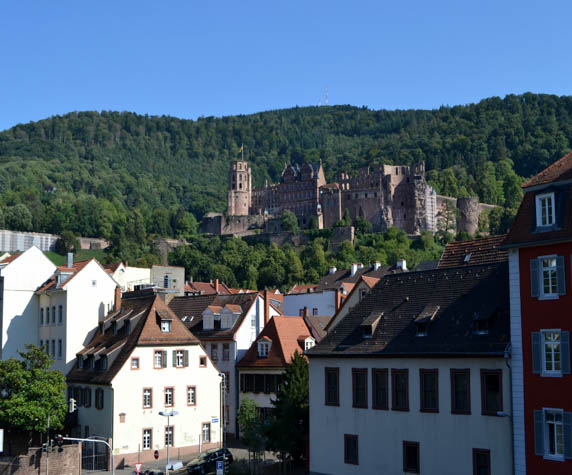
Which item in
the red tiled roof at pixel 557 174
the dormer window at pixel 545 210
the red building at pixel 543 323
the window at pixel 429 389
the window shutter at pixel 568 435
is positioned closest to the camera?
the window shutter at pixel 568 435

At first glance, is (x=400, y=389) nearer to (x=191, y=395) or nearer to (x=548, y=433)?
(x=548, y=433)

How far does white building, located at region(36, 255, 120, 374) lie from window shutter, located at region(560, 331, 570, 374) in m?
36.7

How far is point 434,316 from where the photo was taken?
3844 cm

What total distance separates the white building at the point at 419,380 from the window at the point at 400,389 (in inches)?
1.8

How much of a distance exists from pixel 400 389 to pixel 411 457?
3013 mm

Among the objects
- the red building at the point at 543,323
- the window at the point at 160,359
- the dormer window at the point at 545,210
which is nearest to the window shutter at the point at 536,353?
the red building at the point at 543,323

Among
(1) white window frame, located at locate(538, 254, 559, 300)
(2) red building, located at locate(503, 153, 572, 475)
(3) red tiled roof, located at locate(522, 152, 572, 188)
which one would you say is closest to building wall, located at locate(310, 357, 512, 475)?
(2) red building, located at locate(503, 153, 572, 475)

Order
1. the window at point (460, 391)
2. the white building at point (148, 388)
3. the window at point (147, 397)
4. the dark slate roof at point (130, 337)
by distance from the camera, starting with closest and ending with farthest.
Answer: the window at point (460, 391)
the white building at point (148, 388)
the window at point (147, 397)
the dark slate roof at point (130, 337)

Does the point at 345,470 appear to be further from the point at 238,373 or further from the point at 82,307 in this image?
the point at 82,307

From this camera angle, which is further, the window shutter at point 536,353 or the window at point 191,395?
the window at point 191,395

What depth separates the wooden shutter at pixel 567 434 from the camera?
1217 inches

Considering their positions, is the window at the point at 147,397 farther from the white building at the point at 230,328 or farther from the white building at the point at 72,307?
the white building at the point at 72,307

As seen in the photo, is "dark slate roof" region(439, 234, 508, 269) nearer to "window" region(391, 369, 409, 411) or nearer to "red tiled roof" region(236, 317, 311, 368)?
"window" region(391, 369, 409, 411)

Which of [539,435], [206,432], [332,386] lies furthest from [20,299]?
[539,435]
